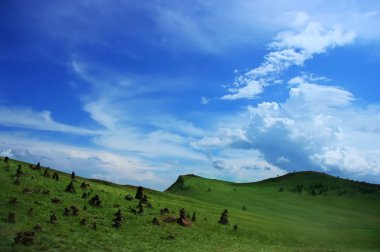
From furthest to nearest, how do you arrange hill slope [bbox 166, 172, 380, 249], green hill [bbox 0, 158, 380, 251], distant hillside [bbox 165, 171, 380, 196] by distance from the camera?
distant hillside [bbox 165, 171, 380, 196], hill slope [bbox 166, 172, 380, 249], green hill [bbox 0, 158, 380, 251]

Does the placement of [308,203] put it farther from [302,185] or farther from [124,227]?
[124,227]

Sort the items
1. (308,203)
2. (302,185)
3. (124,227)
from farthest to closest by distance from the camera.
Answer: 1. (302,185)
2. (308,203)
3. (124,227)

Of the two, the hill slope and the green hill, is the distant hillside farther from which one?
the green hill

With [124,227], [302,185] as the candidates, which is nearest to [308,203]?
[302,185]

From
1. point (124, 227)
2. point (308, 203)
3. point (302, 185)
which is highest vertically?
point (302, 185)

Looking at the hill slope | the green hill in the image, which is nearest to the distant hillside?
the hill slope

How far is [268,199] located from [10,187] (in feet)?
240

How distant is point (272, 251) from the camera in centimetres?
4822

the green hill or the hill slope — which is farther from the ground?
the hill slope

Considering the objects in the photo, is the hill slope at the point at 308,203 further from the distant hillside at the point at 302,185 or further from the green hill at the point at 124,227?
the green hill at the point at 124,227

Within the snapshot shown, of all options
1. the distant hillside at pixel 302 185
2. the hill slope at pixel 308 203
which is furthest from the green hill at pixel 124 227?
the distant hillside at pixel 302 185

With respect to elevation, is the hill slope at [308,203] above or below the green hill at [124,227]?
above

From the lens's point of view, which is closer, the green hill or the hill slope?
the green hill

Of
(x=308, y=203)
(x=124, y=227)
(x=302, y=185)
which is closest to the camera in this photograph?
(x=124, y=227)
